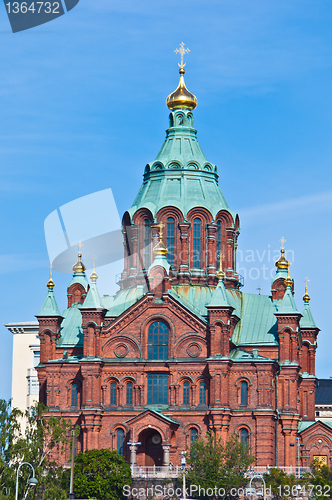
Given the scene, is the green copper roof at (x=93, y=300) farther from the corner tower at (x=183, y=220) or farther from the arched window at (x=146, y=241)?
the arched window at (x=146, y=241)

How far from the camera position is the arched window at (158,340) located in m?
82.6

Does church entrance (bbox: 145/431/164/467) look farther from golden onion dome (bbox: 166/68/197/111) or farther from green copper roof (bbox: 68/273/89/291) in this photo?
golden onion dome (bbox: 166/68/197/111)

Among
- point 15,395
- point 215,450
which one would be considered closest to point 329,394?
point 15,395

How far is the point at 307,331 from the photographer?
300 ft

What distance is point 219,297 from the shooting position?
81625 millimetres

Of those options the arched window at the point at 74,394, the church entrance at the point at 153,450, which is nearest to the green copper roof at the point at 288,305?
the church entrance at the point at 153,450

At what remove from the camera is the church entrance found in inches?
3196

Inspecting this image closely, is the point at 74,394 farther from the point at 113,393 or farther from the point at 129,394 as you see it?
the point at 129,394

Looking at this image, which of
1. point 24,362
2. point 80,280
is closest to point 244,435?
point 80,280

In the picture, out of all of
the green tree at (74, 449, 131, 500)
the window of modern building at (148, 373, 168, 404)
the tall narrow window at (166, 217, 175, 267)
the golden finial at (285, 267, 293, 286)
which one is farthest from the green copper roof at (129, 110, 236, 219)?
the green tree at (74, 449, 131, 500)

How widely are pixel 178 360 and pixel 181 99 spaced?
2295 centimetres

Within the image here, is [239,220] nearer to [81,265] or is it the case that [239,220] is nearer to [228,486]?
[81,265]

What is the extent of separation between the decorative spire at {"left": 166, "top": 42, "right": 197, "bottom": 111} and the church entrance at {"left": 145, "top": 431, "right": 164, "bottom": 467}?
2735 centimetres

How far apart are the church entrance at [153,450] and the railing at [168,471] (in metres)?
1.65
